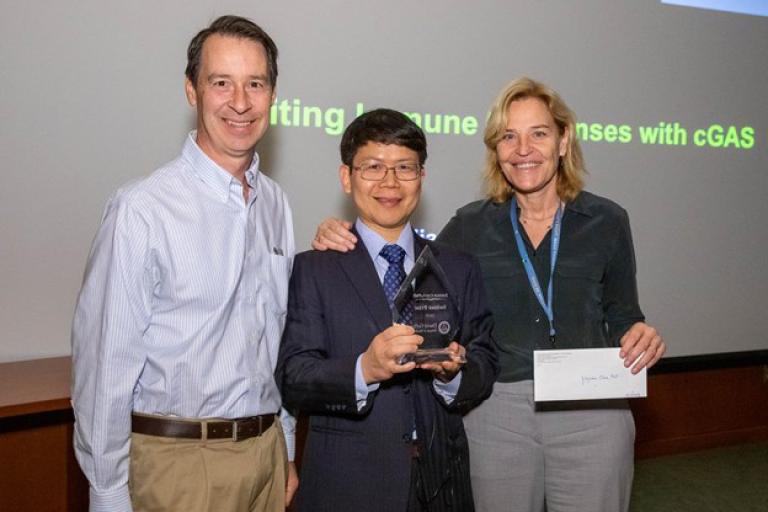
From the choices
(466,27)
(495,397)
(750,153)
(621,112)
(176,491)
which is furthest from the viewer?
(750,153)

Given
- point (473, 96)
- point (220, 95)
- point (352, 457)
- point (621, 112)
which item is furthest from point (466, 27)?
point (352, 457)

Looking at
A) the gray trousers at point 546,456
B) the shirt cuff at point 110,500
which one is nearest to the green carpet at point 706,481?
the gray trousers at point 546,456

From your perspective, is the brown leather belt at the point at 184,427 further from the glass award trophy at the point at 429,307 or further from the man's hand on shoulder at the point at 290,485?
the glass award trophy at the point at 429,307

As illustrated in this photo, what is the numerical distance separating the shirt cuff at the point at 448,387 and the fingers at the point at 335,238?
40 cm

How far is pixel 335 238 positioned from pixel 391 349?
0.42 meters

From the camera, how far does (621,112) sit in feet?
13.9

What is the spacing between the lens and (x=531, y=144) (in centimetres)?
217

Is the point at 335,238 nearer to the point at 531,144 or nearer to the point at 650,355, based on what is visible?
the point at 531,144

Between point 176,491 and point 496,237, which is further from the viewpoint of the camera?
point 496,237

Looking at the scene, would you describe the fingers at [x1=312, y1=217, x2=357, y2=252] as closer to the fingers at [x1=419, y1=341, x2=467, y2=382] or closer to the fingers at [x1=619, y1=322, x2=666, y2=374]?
the fingers at [x1=419, y1=341, x2=467, y2=382]

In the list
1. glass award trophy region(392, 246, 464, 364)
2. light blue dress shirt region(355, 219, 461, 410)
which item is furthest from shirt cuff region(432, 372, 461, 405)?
glass award trophy region(392, 246, 464, 364)

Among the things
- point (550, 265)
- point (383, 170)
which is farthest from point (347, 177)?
point (550, 265)

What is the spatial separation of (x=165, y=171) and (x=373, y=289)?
22.9 inches

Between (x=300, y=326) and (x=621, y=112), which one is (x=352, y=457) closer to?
(x=300, y=326)
